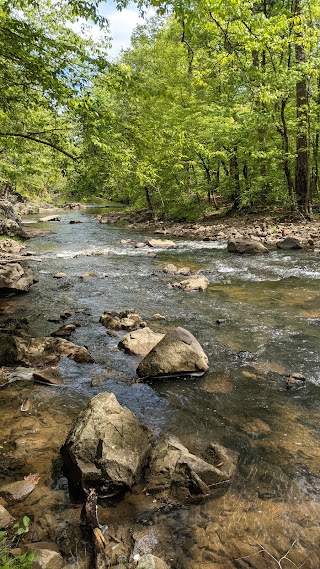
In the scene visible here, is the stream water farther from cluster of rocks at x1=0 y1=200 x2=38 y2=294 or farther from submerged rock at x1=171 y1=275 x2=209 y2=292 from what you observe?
cluster of rocks at x1=0 y1=200 x2=38 y2=294

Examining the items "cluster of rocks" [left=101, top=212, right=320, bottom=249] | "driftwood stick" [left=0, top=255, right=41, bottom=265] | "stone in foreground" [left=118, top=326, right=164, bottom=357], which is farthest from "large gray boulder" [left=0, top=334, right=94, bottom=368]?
"cluster of rocks" [left=101, top=212, right=320, bottom=249]

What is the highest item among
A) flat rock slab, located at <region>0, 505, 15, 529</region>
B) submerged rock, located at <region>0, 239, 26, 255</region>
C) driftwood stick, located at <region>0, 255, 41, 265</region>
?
submerged rock, located at <region>0, 239, 26, 255</region>

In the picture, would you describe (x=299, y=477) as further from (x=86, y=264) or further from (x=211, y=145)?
(x=211, y=145)

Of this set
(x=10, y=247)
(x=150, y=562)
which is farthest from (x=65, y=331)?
(x=10, y=247)

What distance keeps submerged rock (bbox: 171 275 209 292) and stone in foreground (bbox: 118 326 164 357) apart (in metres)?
3.79

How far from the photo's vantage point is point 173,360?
18.8 feet

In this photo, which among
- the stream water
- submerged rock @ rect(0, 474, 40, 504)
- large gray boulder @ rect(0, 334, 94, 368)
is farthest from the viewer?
large gray boulder @ rect(0, 334, 94, 368)

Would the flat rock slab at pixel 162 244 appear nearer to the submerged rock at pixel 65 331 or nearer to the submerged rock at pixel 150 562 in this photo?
the submerged rock at pixel 65 331

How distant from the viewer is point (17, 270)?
11.7 m

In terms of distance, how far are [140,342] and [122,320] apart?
1.38m

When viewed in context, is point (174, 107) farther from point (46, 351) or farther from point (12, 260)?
point (46, 351)

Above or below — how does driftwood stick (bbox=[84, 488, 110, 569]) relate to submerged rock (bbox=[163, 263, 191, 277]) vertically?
A: above

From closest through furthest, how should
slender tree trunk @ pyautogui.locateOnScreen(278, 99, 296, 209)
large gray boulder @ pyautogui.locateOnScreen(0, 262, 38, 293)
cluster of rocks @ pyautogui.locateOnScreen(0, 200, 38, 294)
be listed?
1. large gray boulder @ pyautogui.locateOnScreen(0, 262, 38, 293)
2. cluster of rocks @ pyautogui.locateOnScreen(0, 200, 38, 294)
3. slender tree trunk @ pyautogui.locateOnScreen(278, 99, 296, 209)

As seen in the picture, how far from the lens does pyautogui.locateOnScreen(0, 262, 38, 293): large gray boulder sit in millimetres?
10578
